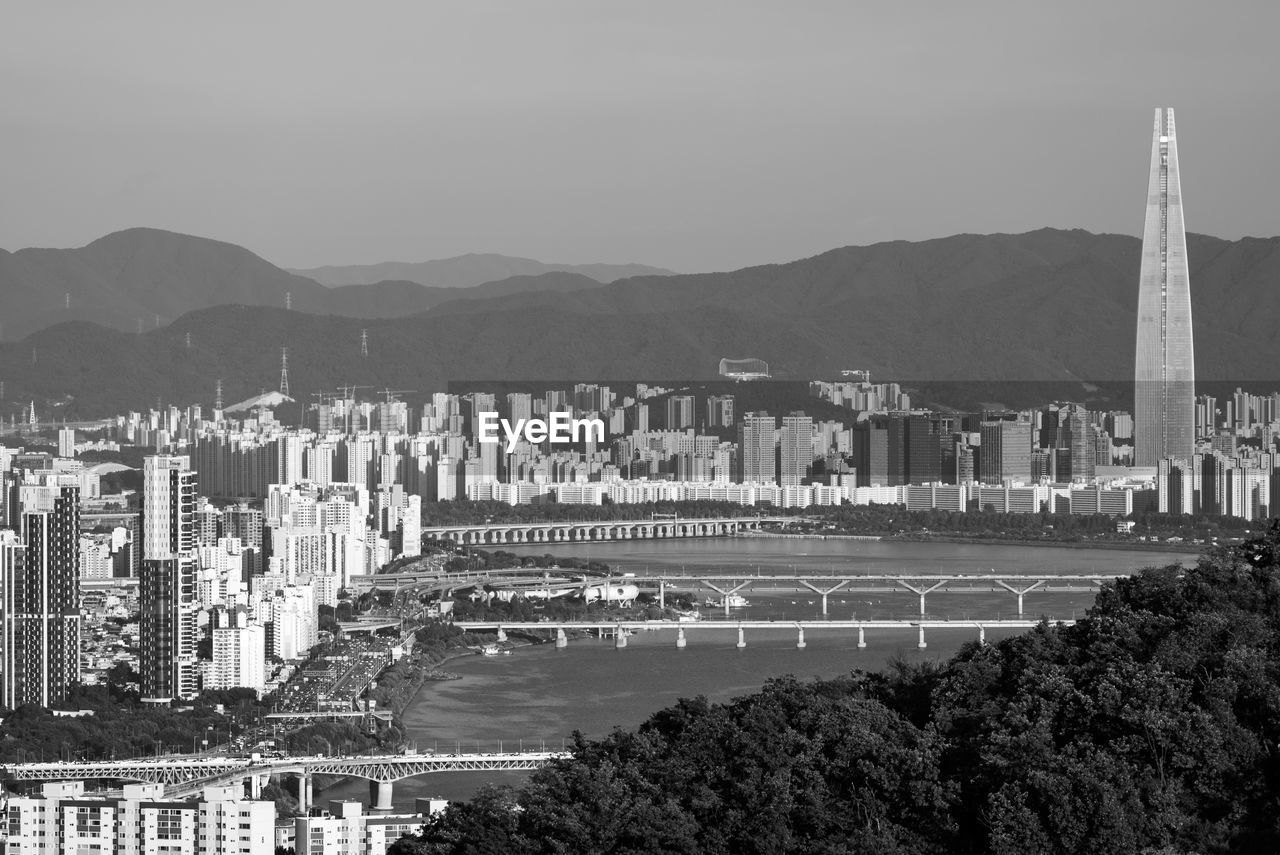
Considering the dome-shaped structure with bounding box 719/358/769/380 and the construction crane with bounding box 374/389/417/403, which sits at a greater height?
the dome-shaped structure with bounding box 719/358/769/380

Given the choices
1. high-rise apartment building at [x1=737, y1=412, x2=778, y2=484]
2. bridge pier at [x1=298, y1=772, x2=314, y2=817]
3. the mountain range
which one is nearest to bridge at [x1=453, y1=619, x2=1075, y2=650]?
bridge pier at [x1=298, y1=772, x2=314, y2=817]

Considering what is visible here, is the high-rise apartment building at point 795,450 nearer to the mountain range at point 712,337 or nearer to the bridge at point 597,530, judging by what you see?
the bridge at point 597,530

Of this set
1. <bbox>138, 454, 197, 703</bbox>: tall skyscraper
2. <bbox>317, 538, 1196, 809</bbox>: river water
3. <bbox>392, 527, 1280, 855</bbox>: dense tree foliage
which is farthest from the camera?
<bbox>138, 454, 197, 703</bbox>: tall skyscraper

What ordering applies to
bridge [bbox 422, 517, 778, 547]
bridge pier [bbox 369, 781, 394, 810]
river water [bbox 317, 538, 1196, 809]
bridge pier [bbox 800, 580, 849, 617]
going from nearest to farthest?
1. bridge pier [bbox 369, 781, 394, 810]
2. river water [bbox 317, 538, 1196, 809]
3. bridge pier [bbox 800, 580, 849, 617]
4. bridge [bbox 422, 517, 778, 547]

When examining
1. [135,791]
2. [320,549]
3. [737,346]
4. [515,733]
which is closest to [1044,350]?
[737,346]

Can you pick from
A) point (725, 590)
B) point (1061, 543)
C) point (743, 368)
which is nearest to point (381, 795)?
point (725, 590)

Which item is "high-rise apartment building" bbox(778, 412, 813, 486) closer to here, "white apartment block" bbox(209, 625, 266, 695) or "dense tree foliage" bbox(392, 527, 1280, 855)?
"white apartment block" bbox(209, 625, 266, 695)
